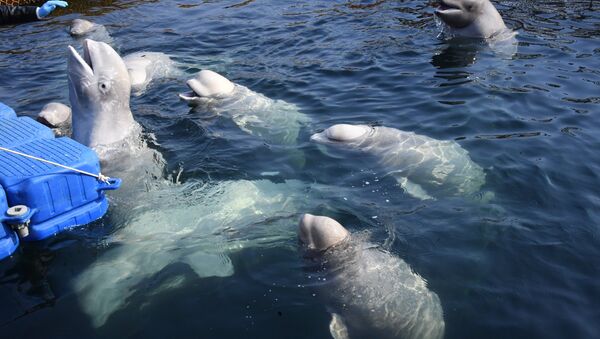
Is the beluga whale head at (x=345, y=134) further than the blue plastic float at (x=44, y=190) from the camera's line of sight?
Yes

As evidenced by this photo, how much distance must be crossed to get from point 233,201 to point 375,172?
75.0 inches

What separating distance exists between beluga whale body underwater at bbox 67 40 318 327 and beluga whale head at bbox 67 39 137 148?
12 millimetres

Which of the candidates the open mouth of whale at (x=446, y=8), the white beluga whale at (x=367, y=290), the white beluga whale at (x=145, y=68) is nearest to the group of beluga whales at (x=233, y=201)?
the white beluga whale at (x=367, y=290)

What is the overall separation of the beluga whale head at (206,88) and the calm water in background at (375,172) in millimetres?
277

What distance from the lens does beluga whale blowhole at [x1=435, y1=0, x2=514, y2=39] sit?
12.1 meters

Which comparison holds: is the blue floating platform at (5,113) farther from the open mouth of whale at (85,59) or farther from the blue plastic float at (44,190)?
the open mouth of whale at (85,59)

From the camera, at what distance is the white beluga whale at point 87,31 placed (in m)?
14.6

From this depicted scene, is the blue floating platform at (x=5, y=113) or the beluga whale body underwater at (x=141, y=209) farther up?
the blue floating platform at (x=5, y=113)

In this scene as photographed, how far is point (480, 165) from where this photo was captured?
758cm

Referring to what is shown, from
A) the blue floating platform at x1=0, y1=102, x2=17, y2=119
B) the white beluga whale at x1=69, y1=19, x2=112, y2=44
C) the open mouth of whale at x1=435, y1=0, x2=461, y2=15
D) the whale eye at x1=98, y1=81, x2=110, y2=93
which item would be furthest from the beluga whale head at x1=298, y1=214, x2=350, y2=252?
the white beluga whale at x1=69, y1=19, x2=112, y2=44

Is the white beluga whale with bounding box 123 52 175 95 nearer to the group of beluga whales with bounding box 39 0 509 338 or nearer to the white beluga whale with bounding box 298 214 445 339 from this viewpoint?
the group of beluga whales with bounding box 39 0 509 338

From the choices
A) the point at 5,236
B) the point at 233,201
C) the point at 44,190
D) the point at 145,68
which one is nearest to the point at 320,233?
the point at 233,201

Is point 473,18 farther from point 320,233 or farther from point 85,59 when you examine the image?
point 320,233

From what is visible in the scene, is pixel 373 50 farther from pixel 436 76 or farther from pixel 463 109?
pixel 463 109
